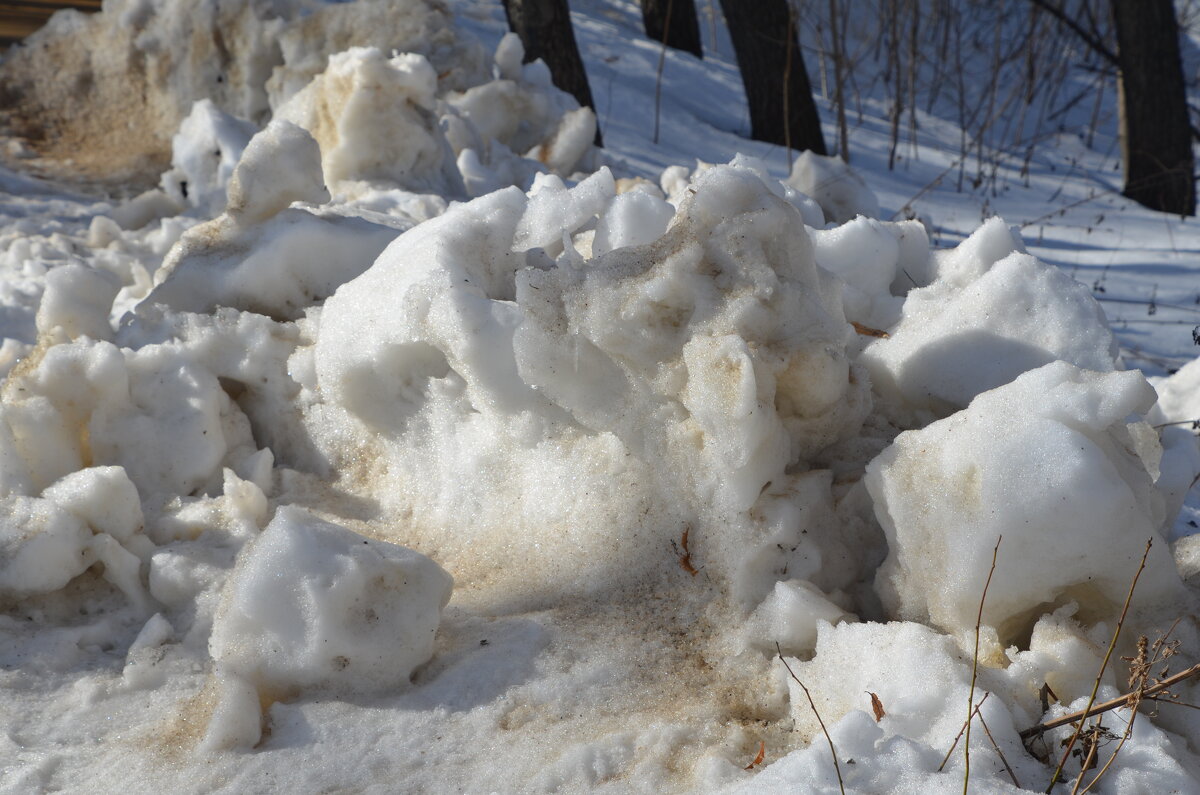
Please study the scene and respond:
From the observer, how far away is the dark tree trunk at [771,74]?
5859 millimetres

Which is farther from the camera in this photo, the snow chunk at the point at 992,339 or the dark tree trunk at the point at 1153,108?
the dark tree trunk at the point at 1153,108

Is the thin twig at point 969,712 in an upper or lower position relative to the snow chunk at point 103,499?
upper

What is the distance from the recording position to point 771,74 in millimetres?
6020

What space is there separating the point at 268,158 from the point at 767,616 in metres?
1.68

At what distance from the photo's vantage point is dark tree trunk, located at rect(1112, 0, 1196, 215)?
572 cm

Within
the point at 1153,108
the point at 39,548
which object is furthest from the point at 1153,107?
the point at 39,548

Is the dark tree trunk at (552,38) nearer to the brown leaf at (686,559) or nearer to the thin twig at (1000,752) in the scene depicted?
the brown leaf at (686,559)

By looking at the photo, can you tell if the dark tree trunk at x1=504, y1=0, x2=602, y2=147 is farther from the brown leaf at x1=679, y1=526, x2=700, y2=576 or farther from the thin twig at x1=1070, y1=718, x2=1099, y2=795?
the thin twig at x1=1070, y1=718, x2=1099, y2=795

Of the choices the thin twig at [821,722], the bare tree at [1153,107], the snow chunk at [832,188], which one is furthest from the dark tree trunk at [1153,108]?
the thin twig at [821,722]

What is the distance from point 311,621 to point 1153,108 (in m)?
5.89

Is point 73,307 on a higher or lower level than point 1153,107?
higher

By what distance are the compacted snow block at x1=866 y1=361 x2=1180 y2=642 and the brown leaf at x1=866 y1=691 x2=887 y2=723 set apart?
22 centimetres

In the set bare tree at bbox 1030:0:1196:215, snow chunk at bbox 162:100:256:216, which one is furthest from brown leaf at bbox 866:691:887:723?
bare tree at bbox 1030:0:1196:215

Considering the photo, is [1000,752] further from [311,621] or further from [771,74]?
[771,74]
